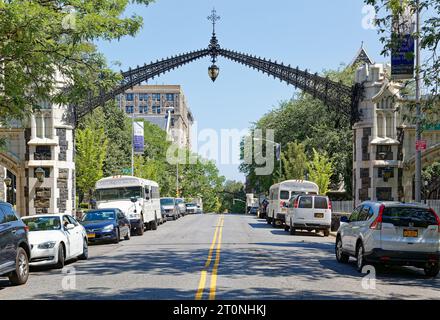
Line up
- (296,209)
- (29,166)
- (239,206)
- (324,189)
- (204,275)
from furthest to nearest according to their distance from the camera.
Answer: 1. (239,206)
2. (324,189)
3. (29,166)
4. (296,209)
5. (204,275)

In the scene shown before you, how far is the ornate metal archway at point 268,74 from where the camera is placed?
34.8m

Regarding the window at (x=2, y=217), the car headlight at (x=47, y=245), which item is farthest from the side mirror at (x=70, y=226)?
the window at (x=2, y=217)

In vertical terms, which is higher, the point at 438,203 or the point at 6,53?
the point at 6,53

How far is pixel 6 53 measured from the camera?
16.0 meters

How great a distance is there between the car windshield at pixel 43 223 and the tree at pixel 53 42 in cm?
310

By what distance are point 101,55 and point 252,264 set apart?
769 centimetres

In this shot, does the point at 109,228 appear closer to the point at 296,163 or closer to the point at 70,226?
the point at 70,226

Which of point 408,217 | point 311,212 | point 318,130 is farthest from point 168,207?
point 408,217

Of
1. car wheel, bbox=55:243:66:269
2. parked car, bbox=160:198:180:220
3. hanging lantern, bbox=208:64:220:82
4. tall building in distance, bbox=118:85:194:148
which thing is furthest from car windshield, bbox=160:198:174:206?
tall building in distance, bbox=118:85:194:148

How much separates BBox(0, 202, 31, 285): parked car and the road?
31 centimetres

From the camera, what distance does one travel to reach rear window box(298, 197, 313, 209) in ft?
103
